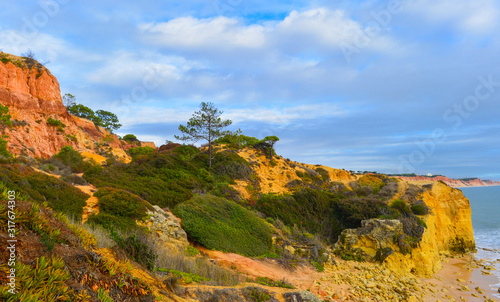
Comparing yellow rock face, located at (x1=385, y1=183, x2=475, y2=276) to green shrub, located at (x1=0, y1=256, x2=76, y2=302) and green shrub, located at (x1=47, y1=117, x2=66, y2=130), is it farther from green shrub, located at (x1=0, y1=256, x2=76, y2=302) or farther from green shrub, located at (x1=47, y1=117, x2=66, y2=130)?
green shrub, located at (x1=47, y1=117, x2=66, y2=130)

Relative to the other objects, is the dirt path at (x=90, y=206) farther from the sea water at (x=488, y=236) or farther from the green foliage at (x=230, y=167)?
the sea water at (x=488, y=236)

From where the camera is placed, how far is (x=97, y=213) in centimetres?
1002

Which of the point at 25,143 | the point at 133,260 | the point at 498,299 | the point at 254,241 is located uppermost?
the point at 25,143

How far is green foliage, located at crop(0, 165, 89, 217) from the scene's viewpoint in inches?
358

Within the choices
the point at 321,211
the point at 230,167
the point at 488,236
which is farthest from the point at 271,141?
the point at 488,236

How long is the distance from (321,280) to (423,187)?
633 inches

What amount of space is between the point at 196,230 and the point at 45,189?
6183 mm

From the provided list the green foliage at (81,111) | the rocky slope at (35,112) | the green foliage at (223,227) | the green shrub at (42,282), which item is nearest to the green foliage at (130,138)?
the green foliage at (81,111)

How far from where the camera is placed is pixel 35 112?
28.8m

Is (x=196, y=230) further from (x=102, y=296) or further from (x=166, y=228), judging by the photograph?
(x=102, y=296)

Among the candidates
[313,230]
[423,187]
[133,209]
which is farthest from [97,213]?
[423,187]

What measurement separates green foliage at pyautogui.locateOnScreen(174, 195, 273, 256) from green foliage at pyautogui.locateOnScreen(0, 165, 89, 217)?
4.34 meters

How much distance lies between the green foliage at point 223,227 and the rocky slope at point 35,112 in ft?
63.1

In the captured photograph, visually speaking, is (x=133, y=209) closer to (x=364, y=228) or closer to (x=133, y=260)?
(x=133, y=260)
